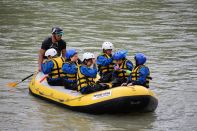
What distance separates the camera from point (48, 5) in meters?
26.4

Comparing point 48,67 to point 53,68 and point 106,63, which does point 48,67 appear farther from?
point 106,63

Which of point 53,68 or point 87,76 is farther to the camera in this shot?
point 53,68

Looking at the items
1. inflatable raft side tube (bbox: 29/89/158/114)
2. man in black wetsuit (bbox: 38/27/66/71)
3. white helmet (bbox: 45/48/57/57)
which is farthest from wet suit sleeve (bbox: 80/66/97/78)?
man in black wetsuit (bbox: 38/27/66/71)

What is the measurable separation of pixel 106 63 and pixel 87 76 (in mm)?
942

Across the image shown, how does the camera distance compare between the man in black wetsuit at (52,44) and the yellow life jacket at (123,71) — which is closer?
the yellow life jacket at (123,71)

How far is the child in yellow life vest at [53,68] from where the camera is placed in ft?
35.1

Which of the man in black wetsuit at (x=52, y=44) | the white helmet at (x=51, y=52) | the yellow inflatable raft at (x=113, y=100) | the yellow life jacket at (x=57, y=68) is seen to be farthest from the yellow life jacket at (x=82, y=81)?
the man in black wetsuit at (x=52, y=44)

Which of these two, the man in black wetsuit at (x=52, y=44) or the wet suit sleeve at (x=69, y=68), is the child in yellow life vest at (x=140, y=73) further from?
the man in black wetsuit at (x=52, y=44)

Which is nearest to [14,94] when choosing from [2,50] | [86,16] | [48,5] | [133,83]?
[133,83]

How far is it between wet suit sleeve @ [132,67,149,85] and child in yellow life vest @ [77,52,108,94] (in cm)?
60

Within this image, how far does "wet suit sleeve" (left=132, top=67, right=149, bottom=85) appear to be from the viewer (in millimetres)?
9922

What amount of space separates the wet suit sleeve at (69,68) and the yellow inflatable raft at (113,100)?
0.38 m

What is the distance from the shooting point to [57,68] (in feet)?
35.4

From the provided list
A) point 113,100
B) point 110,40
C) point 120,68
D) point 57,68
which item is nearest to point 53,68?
point 57,68
